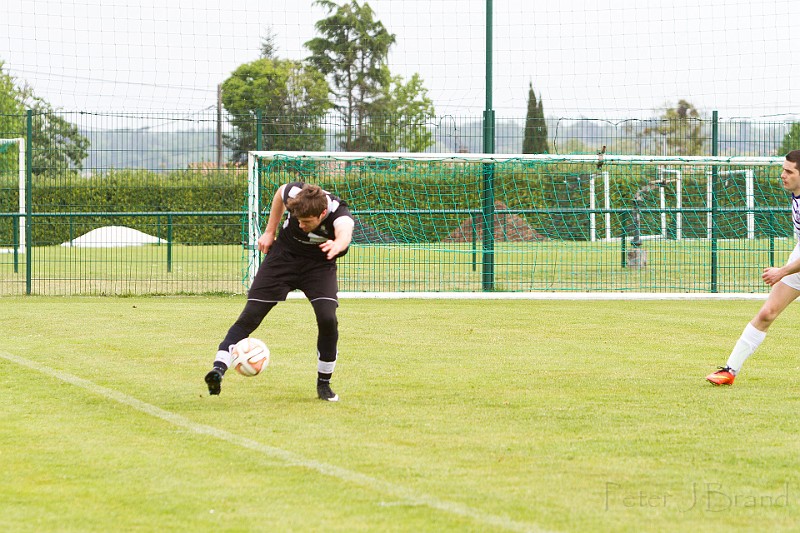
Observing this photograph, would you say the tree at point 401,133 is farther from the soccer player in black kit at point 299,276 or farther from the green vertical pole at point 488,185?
the soccer player in black kit at point 299,276

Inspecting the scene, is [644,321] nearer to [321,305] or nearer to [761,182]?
[321,305]

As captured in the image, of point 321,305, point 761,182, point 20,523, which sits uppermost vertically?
point 761,182

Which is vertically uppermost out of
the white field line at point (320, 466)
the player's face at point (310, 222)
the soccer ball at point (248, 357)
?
the player's face at point (310, 222)

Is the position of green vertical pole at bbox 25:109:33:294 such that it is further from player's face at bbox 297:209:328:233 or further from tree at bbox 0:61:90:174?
player's face at bbox 297:209:328:233

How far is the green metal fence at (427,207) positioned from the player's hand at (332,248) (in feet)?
32.7

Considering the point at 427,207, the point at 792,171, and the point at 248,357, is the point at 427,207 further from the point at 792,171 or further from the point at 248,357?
the point at 248,357

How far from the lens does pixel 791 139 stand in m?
20.1

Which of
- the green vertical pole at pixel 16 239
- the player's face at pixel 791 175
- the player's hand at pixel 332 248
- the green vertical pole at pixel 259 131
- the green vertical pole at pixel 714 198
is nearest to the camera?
the player's hand at pixel 332 248

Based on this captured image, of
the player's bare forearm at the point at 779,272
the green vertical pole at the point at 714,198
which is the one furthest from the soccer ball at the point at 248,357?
the green vertical pole at the point at 714,198

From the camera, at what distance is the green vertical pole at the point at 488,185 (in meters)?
18.2

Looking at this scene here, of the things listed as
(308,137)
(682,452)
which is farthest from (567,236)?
(682,452)

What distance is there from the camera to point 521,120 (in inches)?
720

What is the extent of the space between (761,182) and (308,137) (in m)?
8.92

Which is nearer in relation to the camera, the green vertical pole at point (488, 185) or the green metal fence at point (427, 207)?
the green metal fence at point (427, 207)
